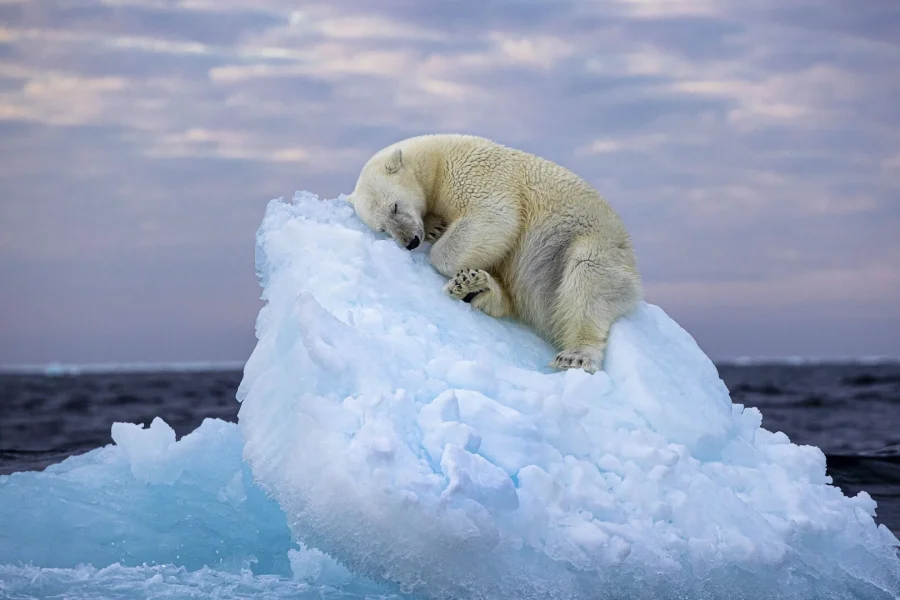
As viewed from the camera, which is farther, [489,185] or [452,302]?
[489,185]

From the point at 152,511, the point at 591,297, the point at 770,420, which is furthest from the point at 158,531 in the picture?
the point at 770,420

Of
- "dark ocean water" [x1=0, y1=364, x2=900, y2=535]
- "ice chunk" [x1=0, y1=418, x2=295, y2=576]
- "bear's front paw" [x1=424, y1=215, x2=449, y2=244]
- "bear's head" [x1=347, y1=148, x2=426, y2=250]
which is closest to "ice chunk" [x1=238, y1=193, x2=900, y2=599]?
"bear's head" [x1=347, y1=148, x2=426, y2=250]

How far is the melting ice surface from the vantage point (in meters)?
3.84

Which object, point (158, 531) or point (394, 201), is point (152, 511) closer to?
point (158, 531)

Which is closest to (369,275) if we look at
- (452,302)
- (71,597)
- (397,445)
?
(452,302)

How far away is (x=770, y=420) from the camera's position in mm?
20766

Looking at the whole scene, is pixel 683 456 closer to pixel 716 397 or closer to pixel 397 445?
pixel 716 397

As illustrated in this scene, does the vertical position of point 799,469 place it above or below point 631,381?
below

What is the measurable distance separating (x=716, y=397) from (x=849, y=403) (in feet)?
72.8

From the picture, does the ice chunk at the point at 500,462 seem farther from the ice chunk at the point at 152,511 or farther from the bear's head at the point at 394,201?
the ice chunk at the point at 152,511

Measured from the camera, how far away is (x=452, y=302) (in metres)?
5.35

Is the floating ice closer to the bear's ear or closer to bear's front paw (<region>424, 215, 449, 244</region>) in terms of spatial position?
bear's front paw (<region>424, 215, 449, 244</region>)

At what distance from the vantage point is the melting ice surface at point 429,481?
3836 millimetres

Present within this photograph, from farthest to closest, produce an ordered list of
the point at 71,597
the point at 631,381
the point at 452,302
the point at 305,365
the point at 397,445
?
the point at 452,302
the point at 631,381
the point at 71,597
the point at 305,365
the point at 397,445
